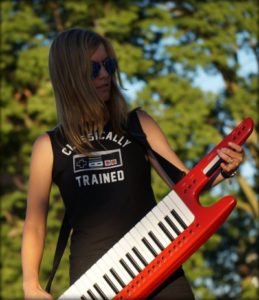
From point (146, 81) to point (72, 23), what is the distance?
6.01 feet

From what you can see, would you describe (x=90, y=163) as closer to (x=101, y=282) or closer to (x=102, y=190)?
(x=102, y=190)

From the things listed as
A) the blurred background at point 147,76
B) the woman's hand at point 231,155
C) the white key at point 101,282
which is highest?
the woman's hand at point 231,155

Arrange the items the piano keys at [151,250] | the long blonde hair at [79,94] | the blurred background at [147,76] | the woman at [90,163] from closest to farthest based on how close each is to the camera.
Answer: the piano keys at [151,250], the woman at [90,163], the long blonde hair at [79,94], the blurred background at [147,76]

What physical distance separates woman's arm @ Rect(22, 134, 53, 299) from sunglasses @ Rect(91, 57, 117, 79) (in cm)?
30

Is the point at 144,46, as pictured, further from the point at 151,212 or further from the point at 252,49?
the point at 151,212

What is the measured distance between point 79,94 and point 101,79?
0.33ft

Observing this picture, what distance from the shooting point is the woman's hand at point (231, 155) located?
3238 millimetres

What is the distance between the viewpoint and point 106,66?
3490 millimetres

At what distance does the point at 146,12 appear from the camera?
18219 mm

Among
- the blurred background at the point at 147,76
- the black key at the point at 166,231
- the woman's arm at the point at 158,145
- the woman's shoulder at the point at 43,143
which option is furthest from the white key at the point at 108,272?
the blurred background at the point at 147,76

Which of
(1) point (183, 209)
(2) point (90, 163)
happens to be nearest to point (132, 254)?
(1) point (183, 209)

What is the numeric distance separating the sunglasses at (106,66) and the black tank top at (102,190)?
8.9 inches

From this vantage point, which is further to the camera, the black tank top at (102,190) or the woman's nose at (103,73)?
the woman's nose at (103,73)

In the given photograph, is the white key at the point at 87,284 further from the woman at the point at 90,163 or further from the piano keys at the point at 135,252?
the woman at the point at 90,163
